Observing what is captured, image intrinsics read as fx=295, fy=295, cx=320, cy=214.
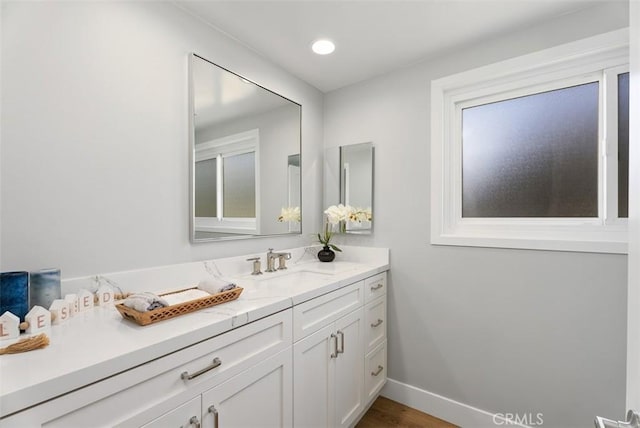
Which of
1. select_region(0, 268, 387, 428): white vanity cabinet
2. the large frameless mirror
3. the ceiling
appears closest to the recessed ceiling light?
the ceiling

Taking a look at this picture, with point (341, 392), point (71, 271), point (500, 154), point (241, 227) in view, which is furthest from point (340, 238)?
point (71, 271)

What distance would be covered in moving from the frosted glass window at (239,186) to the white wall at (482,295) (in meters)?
0.85

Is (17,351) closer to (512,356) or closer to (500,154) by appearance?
(512,356)

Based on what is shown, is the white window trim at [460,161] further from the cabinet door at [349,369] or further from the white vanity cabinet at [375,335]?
the cabinet door at [349,369]

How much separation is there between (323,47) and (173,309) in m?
1.67

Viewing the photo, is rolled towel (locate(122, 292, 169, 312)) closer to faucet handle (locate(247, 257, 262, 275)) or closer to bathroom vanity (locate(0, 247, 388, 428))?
bathroom vanity (locate(0, 247, 388, 428))

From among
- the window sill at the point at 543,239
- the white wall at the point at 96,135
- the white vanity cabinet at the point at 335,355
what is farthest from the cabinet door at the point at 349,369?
the white wall at the point at 96,135

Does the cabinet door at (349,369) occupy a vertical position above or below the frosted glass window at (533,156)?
below

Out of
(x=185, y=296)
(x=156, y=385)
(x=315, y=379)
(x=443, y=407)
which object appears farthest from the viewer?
(x=443, y=407)

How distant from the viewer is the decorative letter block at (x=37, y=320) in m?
0.88

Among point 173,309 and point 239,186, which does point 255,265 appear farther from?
point 173,309

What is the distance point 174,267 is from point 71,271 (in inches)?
15.4

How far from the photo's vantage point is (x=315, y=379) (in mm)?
1438

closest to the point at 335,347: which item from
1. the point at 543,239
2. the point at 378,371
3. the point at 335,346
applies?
the point at 335,346
